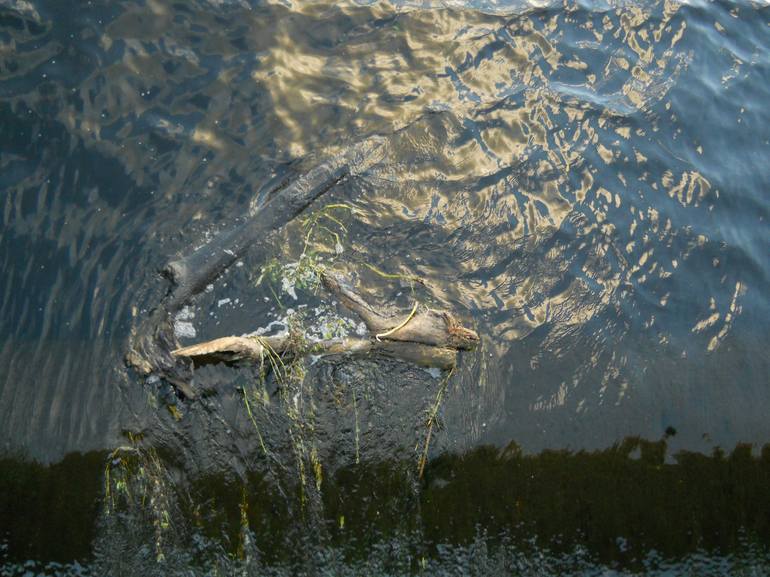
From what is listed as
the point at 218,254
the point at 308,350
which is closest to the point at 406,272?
the point at 308,350

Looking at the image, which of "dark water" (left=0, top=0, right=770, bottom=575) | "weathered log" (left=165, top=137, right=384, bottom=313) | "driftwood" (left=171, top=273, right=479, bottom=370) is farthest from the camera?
"weathered log" (left=165, top=137, right=384, bottom=313)

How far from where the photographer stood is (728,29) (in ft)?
24.6

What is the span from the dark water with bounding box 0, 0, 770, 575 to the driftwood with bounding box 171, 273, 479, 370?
142mm

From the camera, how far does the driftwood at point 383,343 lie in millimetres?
4094

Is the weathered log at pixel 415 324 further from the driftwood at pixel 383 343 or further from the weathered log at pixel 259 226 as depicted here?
the weathered log at pixel 259 226

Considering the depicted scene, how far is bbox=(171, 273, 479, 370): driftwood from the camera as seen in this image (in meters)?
4.09

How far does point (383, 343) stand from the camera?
4219 mm

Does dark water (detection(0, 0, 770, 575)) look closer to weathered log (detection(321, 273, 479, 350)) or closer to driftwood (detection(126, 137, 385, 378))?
driftwood (detection(126, 137, 385, 378))

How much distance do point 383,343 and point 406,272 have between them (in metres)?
0.82

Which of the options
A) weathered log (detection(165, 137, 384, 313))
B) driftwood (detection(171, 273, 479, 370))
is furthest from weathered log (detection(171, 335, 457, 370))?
weathered log (detection(165, 137, 384, 313))

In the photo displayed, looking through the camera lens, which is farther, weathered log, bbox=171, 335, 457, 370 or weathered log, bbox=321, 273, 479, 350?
weathered log, bbox=321, 273, 479, 350

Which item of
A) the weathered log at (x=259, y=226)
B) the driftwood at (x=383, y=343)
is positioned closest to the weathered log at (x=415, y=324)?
the driftwood at (x=383, y=343)

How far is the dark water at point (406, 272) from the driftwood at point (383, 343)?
0.14m

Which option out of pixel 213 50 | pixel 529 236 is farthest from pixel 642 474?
pixel 213 50
